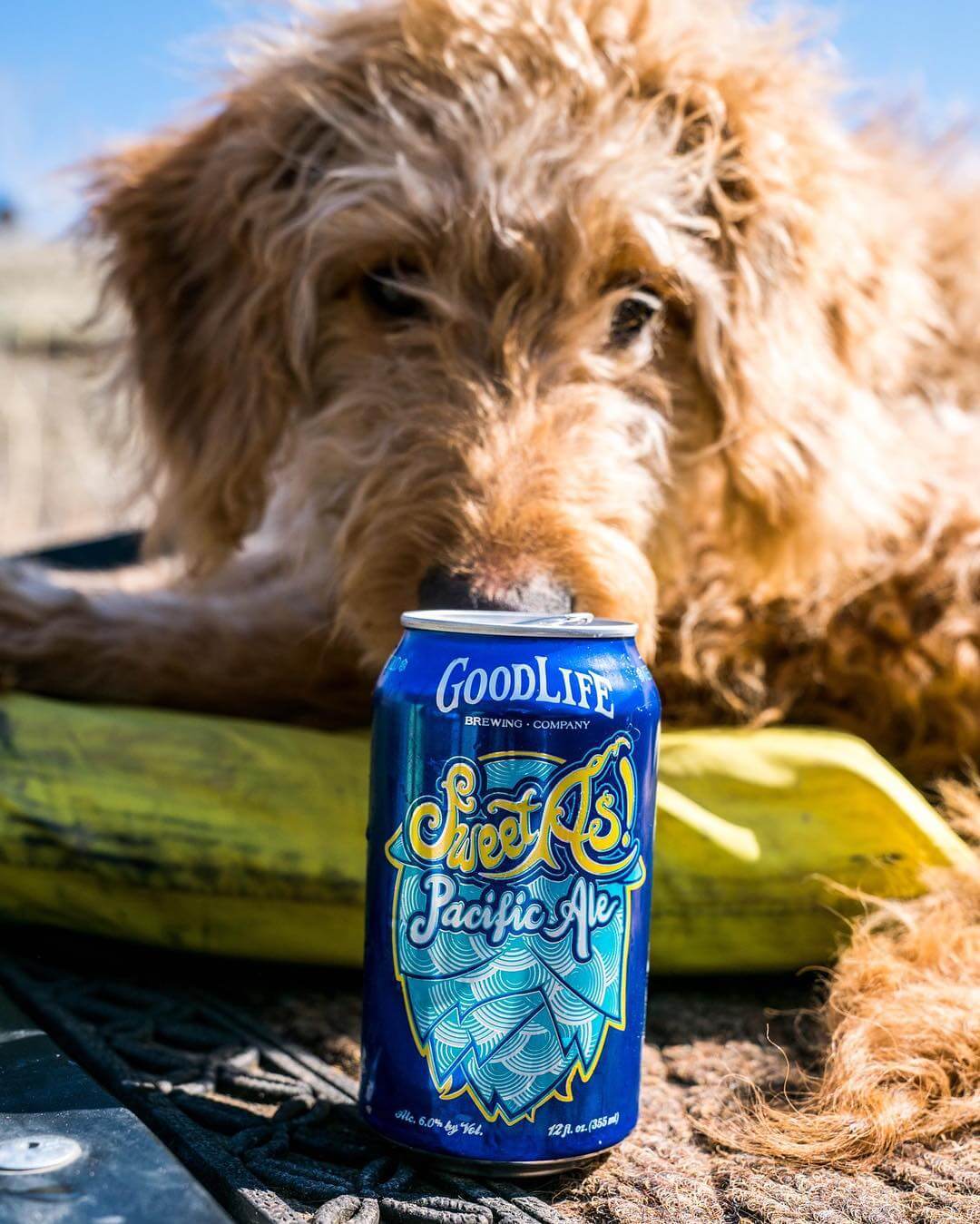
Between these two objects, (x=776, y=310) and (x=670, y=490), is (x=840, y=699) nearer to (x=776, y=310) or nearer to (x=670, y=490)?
(x=670, y=490)

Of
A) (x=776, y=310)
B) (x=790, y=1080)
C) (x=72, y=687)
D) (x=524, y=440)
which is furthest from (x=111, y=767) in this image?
(x=776, y=310)

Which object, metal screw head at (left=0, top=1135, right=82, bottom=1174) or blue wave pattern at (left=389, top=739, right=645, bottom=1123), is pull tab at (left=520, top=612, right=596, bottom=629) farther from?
metal screw head at (left=0, top=1135, right=82, bottom=1174)

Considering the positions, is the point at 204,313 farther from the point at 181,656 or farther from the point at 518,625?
the point at 518,625

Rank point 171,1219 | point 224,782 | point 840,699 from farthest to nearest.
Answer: point 840,699, point 224,782, point 171,1219

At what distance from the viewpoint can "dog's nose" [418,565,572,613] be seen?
1523mm

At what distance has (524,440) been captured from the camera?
1808mm

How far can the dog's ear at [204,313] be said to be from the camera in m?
2.18

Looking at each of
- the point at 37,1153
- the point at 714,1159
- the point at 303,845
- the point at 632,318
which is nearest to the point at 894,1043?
the point at 714,1159

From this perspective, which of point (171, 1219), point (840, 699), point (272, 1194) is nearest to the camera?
point (171, 1219)

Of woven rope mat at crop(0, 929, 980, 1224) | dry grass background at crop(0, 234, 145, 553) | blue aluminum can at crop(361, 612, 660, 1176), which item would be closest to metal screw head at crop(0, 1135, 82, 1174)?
woven rope mat at crop(0, 929, 980, 1224)

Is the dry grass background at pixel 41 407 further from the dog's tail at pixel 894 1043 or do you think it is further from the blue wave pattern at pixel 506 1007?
the blue wave pattern at pixel 506 1007

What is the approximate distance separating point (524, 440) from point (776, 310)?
0.58 metres

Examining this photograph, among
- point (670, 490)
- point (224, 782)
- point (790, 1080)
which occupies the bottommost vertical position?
point (790, 1080)

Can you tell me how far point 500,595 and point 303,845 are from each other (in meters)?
0.45
